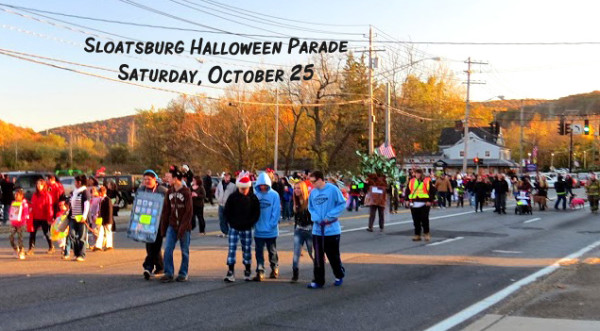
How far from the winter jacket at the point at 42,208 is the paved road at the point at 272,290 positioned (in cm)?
88

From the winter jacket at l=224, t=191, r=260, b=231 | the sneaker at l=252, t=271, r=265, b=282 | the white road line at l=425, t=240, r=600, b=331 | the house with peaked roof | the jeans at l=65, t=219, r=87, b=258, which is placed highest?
the house with peaked roof

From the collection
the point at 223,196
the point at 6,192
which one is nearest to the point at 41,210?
the point at 223,196

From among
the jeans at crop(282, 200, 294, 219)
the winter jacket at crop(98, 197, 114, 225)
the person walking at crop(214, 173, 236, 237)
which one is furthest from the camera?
the jeans at crop(282, 200, 294, 219)

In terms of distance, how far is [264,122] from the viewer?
207 feet

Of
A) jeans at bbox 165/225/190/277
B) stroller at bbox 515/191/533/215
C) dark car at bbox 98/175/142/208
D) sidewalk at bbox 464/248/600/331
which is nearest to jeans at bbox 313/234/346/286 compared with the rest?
jeans at bbox 165/225/190/277

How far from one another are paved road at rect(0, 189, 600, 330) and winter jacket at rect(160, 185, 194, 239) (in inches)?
34.6

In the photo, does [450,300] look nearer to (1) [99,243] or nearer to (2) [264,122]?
(1) [99,243]

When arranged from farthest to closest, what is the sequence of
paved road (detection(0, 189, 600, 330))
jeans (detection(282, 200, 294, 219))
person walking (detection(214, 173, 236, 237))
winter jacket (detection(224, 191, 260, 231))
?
jeans (detection(282, 200, 294, 219)) → person walking (detection(214, 173, 236, 237)) → winter jacket (detection(224, 191, 260, 231)) → paved road (detection(0, 189, 600, 330))

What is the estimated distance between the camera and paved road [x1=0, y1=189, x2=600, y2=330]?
7.83m

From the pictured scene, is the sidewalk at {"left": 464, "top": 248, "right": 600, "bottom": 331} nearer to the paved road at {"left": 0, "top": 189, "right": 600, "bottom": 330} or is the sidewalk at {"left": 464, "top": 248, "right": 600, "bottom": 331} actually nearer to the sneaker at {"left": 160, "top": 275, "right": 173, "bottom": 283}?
the paved road at {"left": 0, "top": 189, "right": 600, "bottom": 330}

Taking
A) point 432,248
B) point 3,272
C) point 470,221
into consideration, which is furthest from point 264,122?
point 3,272

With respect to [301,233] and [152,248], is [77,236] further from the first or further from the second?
[301,233]

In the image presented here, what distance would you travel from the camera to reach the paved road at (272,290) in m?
7.83

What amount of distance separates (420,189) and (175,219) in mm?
7561
